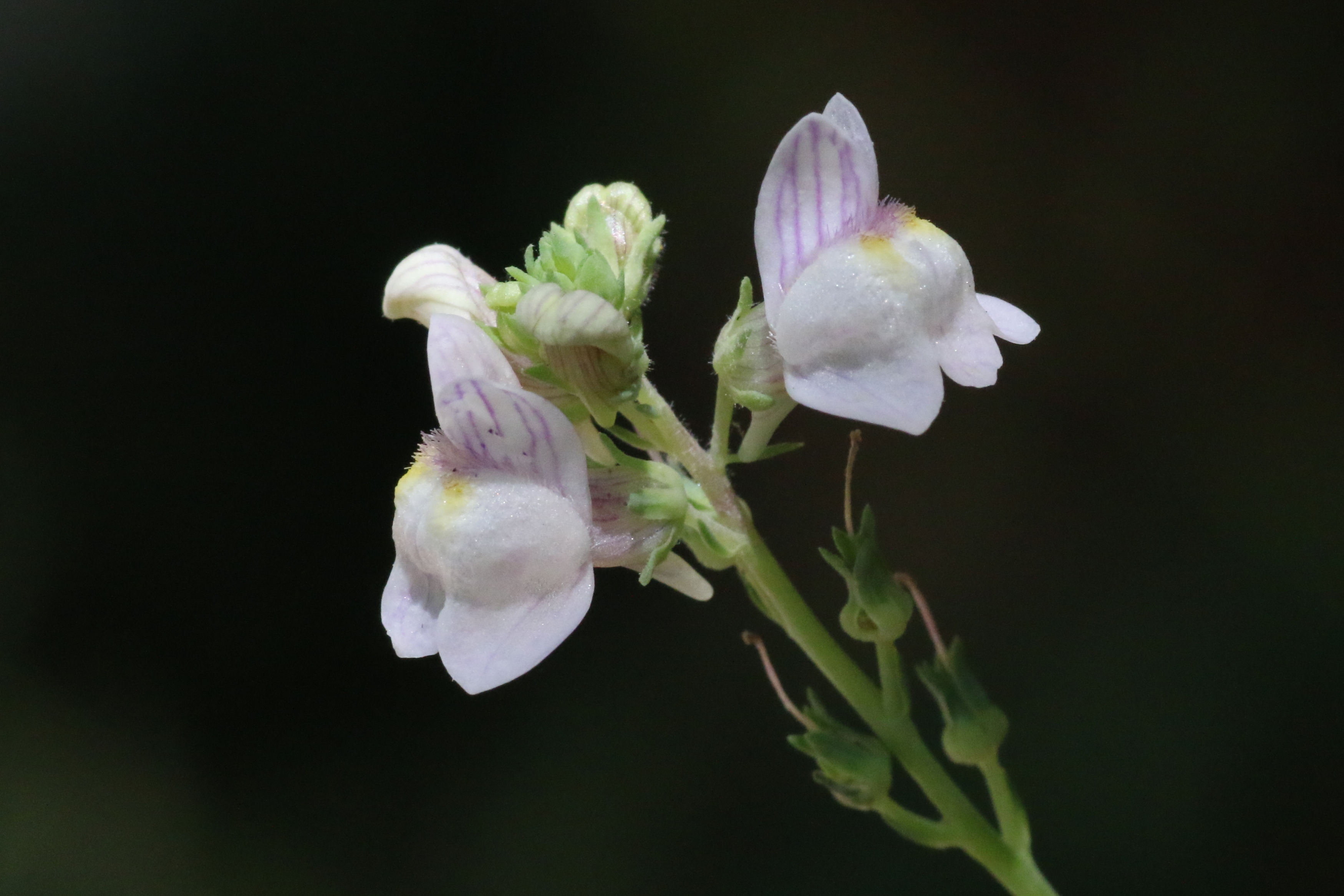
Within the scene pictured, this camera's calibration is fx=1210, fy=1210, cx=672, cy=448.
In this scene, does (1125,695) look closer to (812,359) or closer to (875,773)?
(875,773)

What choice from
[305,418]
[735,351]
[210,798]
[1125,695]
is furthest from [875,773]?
[210,798]

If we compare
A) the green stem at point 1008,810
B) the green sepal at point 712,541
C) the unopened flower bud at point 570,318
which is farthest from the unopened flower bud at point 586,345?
the green stem at point 1008,810

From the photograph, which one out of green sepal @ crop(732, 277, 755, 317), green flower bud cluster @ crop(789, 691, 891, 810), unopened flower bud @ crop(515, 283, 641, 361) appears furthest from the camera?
green flower bud cluster @ crop(789, 691, 891, 810)

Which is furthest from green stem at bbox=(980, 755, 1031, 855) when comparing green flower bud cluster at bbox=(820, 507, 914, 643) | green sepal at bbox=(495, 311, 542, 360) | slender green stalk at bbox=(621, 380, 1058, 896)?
green sepal at bbox=(495, 311, 542, 360)

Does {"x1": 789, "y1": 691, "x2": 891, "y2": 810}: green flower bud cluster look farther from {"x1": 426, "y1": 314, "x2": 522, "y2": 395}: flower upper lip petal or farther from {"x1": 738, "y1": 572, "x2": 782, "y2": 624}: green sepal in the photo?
{"x1": 426, "y1": 314, "x2": 522, "y2": 395}: flower upper lip petal

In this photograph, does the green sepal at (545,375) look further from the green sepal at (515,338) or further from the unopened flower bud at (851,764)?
the unopened flower bud at (851,764)

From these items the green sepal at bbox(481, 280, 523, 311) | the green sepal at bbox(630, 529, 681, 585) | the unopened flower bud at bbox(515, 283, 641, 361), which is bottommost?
the green sepal at bbox(630, 529, 681, 585)
